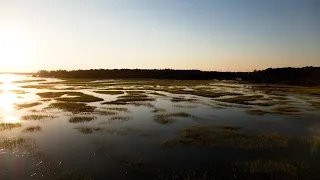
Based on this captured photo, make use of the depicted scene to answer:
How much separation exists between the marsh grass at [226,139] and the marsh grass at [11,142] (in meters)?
10.2

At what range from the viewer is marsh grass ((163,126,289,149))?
757 inches

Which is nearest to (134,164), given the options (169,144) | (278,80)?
(169,144)

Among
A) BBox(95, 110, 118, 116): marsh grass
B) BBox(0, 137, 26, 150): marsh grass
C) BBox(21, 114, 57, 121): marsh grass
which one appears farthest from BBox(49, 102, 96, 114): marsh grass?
BBox(0, 137, 26, 150): marsh grass

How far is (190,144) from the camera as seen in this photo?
1944 cm

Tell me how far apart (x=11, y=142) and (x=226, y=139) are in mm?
15761

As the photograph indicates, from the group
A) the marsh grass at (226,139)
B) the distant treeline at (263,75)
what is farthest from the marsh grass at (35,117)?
the distant treeline at (263,75)

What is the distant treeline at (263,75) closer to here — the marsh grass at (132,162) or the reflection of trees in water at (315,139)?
the reflection of trees in water at (315,139)

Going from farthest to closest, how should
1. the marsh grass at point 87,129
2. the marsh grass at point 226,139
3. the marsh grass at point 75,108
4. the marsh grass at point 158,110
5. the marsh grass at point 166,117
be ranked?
1. the marsh grass at point 158,110
2. the marsh grass at point 75,108
3. the marsh grass at point 166,117
4. the marsh grass at point 87,129
5. the marsh grass at point 226,139

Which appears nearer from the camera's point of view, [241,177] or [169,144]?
[241,177]

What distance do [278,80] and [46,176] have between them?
103780 millimetres

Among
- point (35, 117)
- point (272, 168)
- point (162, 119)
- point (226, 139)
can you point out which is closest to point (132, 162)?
point (272, 168)

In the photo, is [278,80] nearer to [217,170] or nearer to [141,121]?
[141,121]

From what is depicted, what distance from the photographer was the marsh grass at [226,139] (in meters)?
19.2

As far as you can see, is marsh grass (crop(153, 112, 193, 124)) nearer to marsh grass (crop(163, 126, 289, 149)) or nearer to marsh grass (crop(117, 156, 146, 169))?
marsh grass (crop(163, 126, 289, 149))
